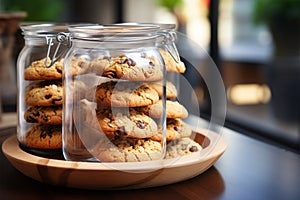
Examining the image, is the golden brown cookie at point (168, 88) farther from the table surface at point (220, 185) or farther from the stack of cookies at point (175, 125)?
the table surface at point (220, 185)

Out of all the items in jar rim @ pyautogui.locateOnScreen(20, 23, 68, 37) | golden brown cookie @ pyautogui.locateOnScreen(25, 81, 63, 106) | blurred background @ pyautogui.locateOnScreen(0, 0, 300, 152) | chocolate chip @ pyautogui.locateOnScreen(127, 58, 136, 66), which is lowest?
blurred background @ pyautogui.locateOnScreen(0, 0, 300, 152)

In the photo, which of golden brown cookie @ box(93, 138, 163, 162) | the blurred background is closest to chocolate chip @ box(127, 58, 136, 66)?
golden brown cookie @ box(93, 138, 163, 162)

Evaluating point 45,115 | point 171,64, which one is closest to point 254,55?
point 171,64

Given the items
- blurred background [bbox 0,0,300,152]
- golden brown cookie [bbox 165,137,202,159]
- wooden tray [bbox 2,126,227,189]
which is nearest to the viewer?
wooden tray [bbox 2,126,227,189]

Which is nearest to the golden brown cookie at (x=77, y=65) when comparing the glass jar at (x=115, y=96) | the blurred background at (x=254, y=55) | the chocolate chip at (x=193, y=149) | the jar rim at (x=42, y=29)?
the glass jar at (x=115, y=96)

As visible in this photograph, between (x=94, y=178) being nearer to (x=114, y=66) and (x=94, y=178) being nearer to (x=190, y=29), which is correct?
(x=114, y=66)

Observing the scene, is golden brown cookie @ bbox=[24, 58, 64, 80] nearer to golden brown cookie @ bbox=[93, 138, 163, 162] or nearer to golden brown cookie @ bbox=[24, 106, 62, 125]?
golden brown cookie @ bbox=[24, 106, 62, 125]

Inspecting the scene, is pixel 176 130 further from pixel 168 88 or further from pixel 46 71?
pixel 46 71
